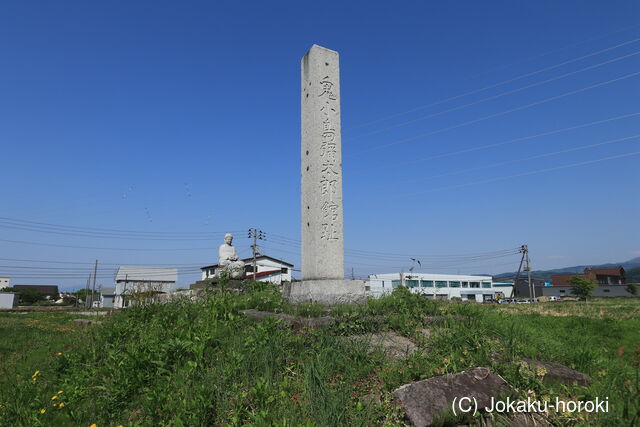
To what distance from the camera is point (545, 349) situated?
5.04 metres

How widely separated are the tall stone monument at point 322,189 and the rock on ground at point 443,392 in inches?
158

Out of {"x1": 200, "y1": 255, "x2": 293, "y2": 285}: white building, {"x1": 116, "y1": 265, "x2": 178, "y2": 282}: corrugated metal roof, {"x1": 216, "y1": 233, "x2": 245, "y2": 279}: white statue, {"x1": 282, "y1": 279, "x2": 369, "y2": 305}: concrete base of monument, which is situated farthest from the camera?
{"x1": 116, "y1": 265, "x2": 178, "y2": 282}: corrugated metal roof

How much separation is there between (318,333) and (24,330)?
11.9 metres

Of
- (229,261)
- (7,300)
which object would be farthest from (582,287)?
(7,300)

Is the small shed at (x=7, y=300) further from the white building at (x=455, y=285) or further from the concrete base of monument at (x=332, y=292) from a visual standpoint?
the concrete base of monument at (x=332, y=292)

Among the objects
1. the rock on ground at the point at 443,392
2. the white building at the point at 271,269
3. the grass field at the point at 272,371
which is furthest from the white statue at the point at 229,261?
the white building at the point at 271,269

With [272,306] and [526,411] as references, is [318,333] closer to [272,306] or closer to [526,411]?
[272,306]

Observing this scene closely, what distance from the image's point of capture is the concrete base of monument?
7.46m

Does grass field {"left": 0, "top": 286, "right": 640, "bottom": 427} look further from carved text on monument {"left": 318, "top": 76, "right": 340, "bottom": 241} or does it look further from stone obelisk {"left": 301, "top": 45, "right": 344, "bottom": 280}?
carved text on monument {"left": 318, "top": 76, "right": 340, "bottom": 241}

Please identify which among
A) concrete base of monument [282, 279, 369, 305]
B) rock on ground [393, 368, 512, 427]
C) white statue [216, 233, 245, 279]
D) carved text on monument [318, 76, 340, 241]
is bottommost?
rock on ground [393, 368, 512, 427]

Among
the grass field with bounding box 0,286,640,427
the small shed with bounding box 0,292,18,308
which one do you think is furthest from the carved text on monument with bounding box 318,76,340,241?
the small shed with bounding box 0,292,18,308

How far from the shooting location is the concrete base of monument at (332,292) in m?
7.46

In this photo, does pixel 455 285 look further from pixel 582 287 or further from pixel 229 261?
pixel 229 261

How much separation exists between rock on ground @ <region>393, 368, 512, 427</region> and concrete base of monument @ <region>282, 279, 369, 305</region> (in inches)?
154
